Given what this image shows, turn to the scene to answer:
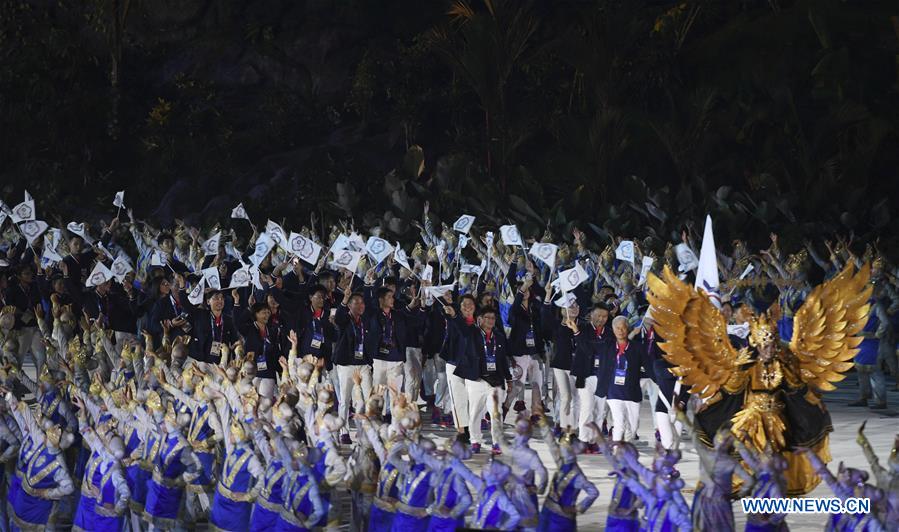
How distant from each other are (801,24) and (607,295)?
1638 cm

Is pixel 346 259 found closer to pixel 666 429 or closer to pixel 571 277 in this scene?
pixel 571 277

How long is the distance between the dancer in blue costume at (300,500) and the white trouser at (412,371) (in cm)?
801

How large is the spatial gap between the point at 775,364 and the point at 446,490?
3.25 m

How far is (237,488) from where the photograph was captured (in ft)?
36.7

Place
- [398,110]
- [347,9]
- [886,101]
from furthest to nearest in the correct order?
[347,9]
[398,110]
[886,101]

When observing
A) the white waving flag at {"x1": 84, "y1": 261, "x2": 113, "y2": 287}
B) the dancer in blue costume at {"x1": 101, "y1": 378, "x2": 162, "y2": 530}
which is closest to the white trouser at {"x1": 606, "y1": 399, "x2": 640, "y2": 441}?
the dancer in blue costume at {"x1": 101, "y1": 378, "x2": 162, "y2": 530}

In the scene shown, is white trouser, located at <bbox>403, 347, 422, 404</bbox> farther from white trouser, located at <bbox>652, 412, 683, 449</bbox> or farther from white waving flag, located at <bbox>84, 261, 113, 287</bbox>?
white waving flag, located at <bbox>84, 261, 113, 287</bbox>

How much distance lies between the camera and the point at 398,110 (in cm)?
4034

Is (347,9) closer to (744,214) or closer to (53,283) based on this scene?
(744,214)

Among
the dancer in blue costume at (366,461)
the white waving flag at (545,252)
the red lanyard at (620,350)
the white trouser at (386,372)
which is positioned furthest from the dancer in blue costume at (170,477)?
the white waving flag at (545,252)

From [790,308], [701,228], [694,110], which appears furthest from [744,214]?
[790,308]

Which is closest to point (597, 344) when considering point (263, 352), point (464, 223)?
point (263, 352)

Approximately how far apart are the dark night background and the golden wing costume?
14.2 m

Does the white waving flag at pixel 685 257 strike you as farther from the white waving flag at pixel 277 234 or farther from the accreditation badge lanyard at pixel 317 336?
the white waving flag at pixel 277 234
